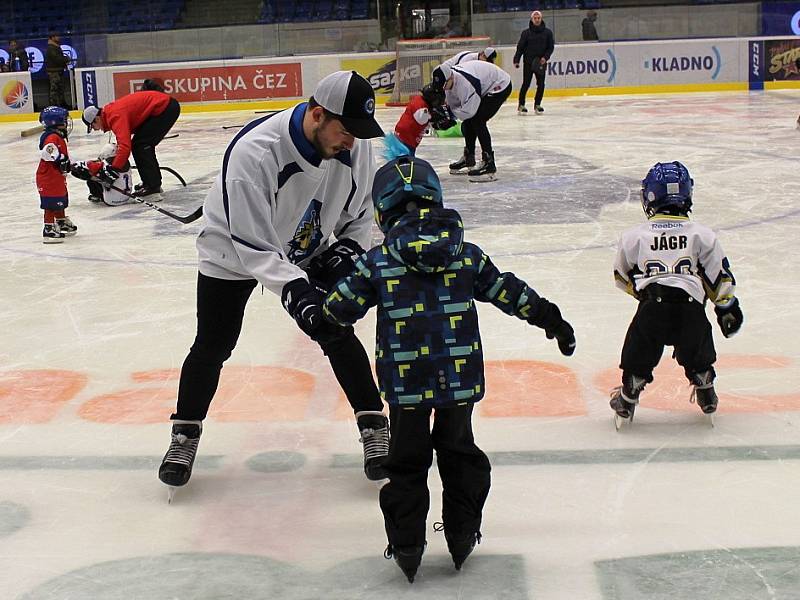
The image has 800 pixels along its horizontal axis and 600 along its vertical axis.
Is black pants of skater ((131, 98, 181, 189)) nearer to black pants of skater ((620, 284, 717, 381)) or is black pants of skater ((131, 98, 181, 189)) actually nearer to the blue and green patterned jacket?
black pants of skater ((620, 284, 717, 381))

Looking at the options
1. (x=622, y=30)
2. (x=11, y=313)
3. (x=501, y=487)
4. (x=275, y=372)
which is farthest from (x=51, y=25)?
(x=501, y=487)

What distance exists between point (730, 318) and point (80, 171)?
17.0 ft

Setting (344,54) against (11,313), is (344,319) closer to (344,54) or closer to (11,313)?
→ (11,313)

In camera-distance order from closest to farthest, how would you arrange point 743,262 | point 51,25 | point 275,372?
point 275,372 < point 743,262 < point 51,25

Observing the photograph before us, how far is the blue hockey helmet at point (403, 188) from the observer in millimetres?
2381

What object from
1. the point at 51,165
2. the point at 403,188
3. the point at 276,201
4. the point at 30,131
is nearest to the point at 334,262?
the point at 276,201

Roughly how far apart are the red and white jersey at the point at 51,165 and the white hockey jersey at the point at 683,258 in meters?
4.72

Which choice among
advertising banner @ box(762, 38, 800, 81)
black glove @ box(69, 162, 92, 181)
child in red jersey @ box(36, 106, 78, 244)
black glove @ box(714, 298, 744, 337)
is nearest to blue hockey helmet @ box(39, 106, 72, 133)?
child in red jersey @ box(36, 106, 78, 244)

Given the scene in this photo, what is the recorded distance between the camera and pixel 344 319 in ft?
7.90

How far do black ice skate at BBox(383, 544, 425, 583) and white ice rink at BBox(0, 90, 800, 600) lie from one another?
0.04 meters

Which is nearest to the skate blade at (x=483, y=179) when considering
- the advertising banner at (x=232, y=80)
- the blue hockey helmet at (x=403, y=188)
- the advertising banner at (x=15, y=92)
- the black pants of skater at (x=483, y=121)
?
the black pants of skater at (x=483, y=121)

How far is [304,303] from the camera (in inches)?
98.0

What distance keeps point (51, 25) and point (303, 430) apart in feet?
66.6

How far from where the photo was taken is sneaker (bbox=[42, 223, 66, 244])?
23.1 ft
